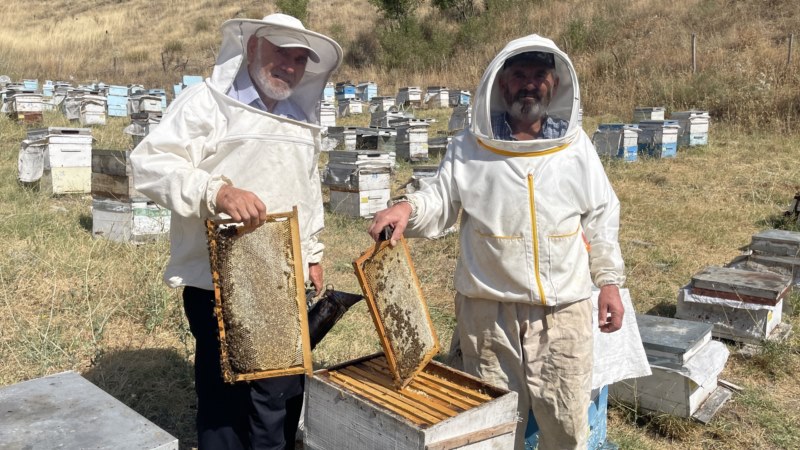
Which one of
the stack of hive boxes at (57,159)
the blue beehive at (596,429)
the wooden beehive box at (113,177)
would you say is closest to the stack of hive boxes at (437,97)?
the stack of hive boxes at (57,159)

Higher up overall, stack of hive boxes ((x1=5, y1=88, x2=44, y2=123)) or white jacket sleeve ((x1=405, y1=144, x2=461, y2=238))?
stack of hive boxes ((x1=5, y1=88, x2=44, y2=123))

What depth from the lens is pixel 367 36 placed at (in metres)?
26.2

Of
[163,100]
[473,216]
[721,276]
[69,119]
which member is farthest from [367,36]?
[473,216]

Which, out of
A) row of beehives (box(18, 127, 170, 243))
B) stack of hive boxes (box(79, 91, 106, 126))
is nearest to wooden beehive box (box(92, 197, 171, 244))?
row of beehives (box(18, 127, 170, 243))

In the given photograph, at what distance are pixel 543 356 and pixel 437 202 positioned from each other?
645 mm

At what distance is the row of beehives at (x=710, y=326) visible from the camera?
3.36 meters

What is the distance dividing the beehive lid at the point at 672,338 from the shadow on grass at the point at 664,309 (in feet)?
4.05

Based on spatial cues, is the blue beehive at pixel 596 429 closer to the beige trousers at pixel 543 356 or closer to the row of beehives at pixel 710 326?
the beige trousers at pixel 543 356

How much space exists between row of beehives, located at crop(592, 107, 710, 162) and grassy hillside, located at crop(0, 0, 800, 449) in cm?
28

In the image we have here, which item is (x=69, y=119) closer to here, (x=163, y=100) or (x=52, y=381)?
(x=163, y=100)

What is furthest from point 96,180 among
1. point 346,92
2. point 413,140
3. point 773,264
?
point 346,92

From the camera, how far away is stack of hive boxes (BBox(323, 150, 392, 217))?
6.87 metres

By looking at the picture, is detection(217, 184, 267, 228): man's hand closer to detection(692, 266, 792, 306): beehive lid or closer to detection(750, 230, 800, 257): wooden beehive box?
detection(692, 266, 792, 306): beehive lid

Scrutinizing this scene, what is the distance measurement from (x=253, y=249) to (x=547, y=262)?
0.97 metres
